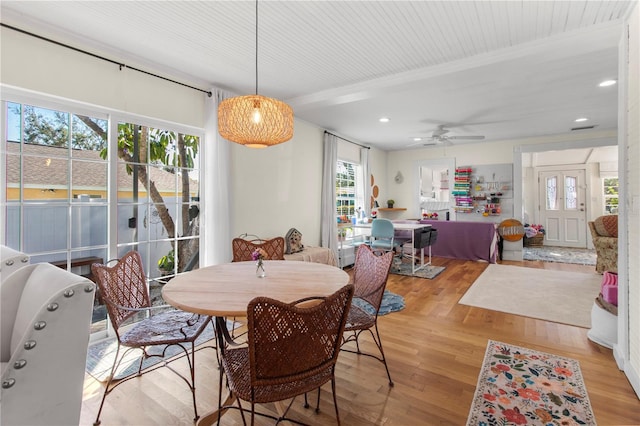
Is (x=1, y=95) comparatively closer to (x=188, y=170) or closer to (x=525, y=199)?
(x=188, y=170)

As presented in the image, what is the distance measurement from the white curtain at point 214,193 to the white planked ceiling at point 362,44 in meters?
0.50

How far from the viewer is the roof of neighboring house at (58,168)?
89.0 inches

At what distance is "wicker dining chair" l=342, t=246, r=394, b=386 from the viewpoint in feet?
6.41

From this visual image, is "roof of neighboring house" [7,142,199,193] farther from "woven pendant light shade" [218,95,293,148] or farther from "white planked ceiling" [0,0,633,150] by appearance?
"woven pendant light shade" [218,95,293,148]

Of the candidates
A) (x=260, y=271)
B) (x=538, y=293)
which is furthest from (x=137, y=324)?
(x=538, y=293)

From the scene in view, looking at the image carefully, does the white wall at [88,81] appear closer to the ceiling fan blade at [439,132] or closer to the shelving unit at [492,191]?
the ceiling fan blade at [439,132]

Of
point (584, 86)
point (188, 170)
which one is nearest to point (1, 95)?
point (188, 170)

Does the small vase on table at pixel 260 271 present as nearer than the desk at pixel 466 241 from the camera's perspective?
Yes

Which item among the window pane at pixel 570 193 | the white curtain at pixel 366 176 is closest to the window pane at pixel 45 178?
the white curtain at pixel 366 176

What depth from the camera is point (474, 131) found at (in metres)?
5.91

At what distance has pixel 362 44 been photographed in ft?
8.64

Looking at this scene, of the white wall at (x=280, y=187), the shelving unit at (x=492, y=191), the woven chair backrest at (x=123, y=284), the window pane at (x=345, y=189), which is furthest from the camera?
the shelving unit at (x=492, y=191)

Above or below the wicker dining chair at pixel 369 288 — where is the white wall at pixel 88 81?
above

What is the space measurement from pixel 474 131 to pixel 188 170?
5.27 meters
